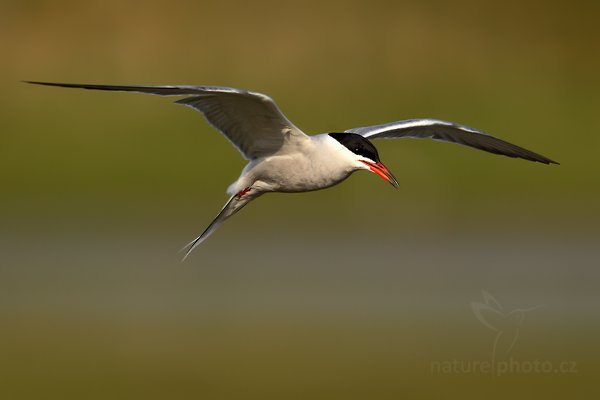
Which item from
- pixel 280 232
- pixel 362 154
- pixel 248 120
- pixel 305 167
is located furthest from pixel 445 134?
pixel 280 232

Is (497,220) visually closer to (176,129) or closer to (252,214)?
(252,214)

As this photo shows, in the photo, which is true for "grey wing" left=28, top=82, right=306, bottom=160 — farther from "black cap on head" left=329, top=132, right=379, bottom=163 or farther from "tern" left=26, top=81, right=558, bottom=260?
"black cap on head" left=329, top=132, right=379, bottom=163

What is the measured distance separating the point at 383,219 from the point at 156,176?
2.77 metres

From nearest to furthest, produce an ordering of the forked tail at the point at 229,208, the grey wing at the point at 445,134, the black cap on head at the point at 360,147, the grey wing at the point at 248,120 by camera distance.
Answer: the grey wing at the point at 248,120
the black cap on head at the point at 360,147
the forked tail at the point at 229,208
the grey wing at the point at 445,134

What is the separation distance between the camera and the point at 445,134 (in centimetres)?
910

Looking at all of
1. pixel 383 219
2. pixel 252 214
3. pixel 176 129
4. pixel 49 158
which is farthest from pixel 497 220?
pixel 49 158

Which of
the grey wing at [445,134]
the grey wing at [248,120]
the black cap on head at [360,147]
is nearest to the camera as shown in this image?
the grey wing at [248,120]

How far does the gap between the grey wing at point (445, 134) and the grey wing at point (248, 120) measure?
0.71m

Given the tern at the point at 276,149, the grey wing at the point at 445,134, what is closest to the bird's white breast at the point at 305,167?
the tern at the point at 276,149

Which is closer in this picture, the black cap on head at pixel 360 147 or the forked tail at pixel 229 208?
the black cap on head at pixel 360 147

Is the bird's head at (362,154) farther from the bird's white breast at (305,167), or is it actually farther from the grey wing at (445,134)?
the grey wing at (445,134)

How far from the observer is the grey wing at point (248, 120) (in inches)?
303

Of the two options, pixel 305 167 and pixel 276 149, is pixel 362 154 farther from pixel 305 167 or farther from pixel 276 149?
pixel 276 149

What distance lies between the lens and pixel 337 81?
1898 cm
